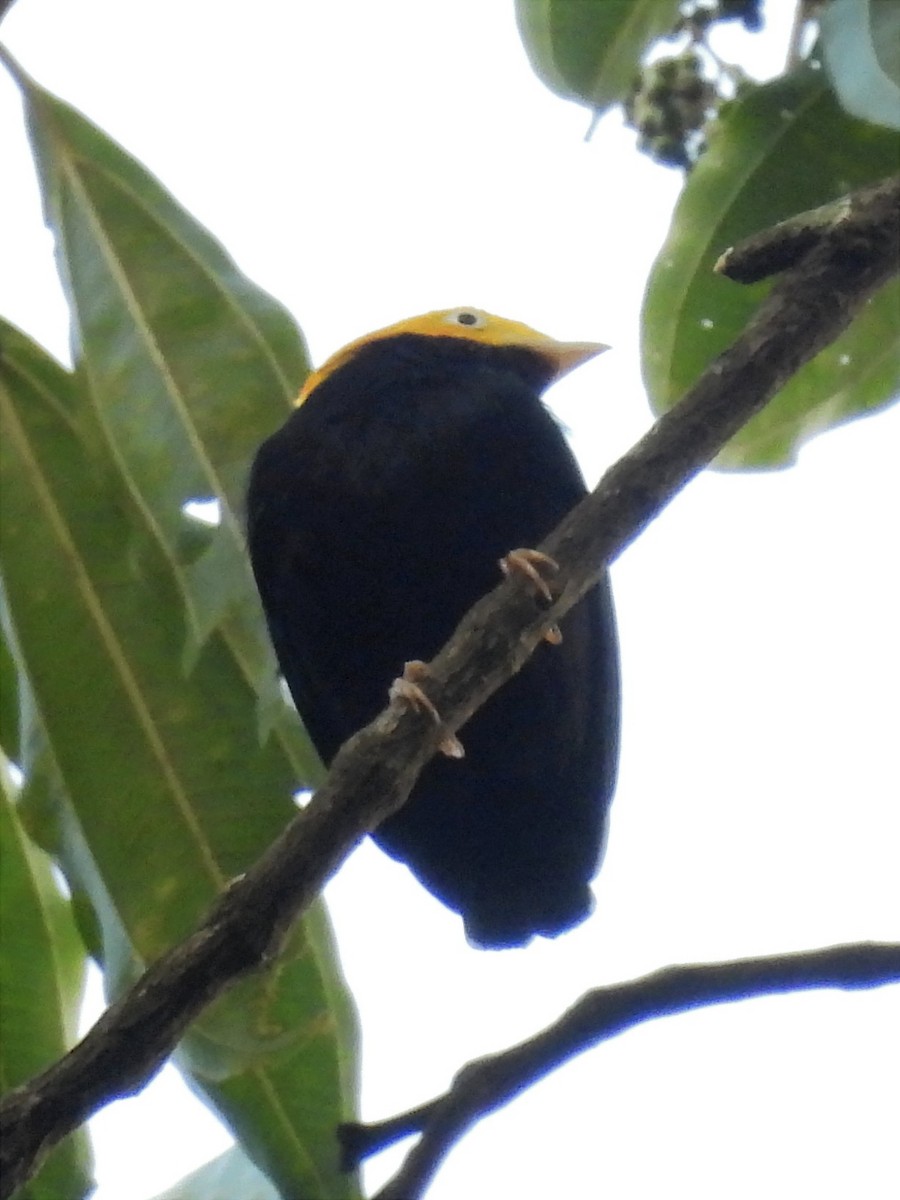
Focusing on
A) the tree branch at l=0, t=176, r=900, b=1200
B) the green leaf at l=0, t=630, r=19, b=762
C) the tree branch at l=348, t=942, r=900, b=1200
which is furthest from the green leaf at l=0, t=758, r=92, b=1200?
the tree branch at l=348, t=942, r=900, b=1200

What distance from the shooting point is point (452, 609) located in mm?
2969

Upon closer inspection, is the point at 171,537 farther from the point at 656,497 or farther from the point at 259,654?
the point at 656,497

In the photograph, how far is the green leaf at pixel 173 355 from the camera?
250cm

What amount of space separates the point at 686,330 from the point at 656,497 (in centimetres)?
86

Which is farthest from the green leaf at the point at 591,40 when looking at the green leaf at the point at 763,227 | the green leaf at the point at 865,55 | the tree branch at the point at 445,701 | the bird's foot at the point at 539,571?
the bird's foot at the point at 539,571

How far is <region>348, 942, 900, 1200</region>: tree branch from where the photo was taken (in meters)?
1.66

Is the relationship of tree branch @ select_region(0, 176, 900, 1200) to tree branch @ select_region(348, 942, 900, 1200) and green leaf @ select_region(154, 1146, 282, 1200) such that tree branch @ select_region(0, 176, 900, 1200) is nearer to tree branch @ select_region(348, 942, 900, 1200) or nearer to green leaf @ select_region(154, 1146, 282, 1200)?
tree branch @ select_region(348, 942, 900, 1200)

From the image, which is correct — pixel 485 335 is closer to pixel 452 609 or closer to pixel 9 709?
pixel 452 609

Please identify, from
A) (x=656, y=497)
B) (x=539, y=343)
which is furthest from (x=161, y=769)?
(x=539, y=343)

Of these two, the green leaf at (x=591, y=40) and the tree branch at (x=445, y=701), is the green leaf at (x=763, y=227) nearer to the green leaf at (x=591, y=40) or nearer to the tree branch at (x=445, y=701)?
the green leaf at (x=591, y=40)

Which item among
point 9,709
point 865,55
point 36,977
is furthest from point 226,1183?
point 865,55

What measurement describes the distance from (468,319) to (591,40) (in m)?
1.04

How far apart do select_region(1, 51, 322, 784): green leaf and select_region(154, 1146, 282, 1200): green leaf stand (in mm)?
607

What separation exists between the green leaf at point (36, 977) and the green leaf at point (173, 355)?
0.48 metres
